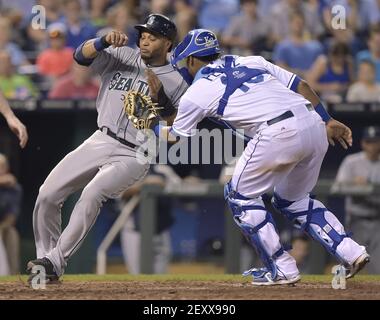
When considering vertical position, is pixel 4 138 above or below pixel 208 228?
above

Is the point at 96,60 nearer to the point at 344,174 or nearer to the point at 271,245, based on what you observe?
the point at 271,245

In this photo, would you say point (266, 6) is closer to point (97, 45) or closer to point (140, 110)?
point (97, 45)

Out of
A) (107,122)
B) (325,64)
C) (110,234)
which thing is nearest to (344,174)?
(325,64)

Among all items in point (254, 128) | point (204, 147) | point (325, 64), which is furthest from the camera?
point (325, 64)

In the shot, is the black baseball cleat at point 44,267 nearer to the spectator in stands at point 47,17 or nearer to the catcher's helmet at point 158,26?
the catcher's helmet at point 158,26
